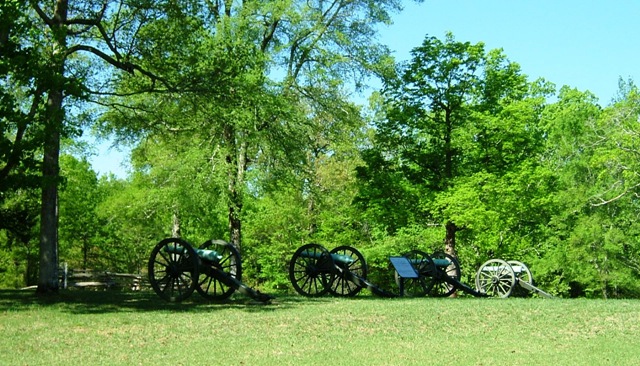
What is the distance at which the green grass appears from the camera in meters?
9.85

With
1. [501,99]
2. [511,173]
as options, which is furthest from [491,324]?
[501,99]

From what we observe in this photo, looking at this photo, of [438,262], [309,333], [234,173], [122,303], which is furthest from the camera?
[234,173]

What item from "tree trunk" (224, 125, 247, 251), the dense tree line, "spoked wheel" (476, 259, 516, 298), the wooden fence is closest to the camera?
the dense tree line

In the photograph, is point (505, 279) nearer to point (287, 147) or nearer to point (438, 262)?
point (438, 262)

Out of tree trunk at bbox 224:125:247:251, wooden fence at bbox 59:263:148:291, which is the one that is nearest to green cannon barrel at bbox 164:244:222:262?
tree trunk at bbox 224:125:247:251

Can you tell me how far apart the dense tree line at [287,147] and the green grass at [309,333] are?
3.61m

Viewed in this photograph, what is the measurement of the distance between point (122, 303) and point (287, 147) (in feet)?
33.0

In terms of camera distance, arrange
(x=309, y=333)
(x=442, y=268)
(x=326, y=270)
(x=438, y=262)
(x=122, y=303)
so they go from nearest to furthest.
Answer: (x=309, y=333) → (x=122, y=303) → (x=326, y=270) → (x=438, y=262) → (x=442, y=268)

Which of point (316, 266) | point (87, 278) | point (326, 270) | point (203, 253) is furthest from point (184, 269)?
Result: point (87, 278)

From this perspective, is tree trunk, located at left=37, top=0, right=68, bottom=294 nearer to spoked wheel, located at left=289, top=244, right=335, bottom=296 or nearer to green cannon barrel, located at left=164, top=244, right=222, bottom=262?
green cannon barrel, located at left=164, top=244, right=222, bottom=262

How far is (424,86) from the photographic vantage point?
2616 centimetres

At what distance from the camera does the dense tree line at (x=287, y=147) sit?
17.3m

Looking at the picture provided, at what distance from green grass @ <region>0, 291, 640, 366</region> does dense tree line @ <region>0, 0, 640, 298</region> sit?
3.61 m

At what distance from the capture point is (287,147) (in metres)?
24.4
